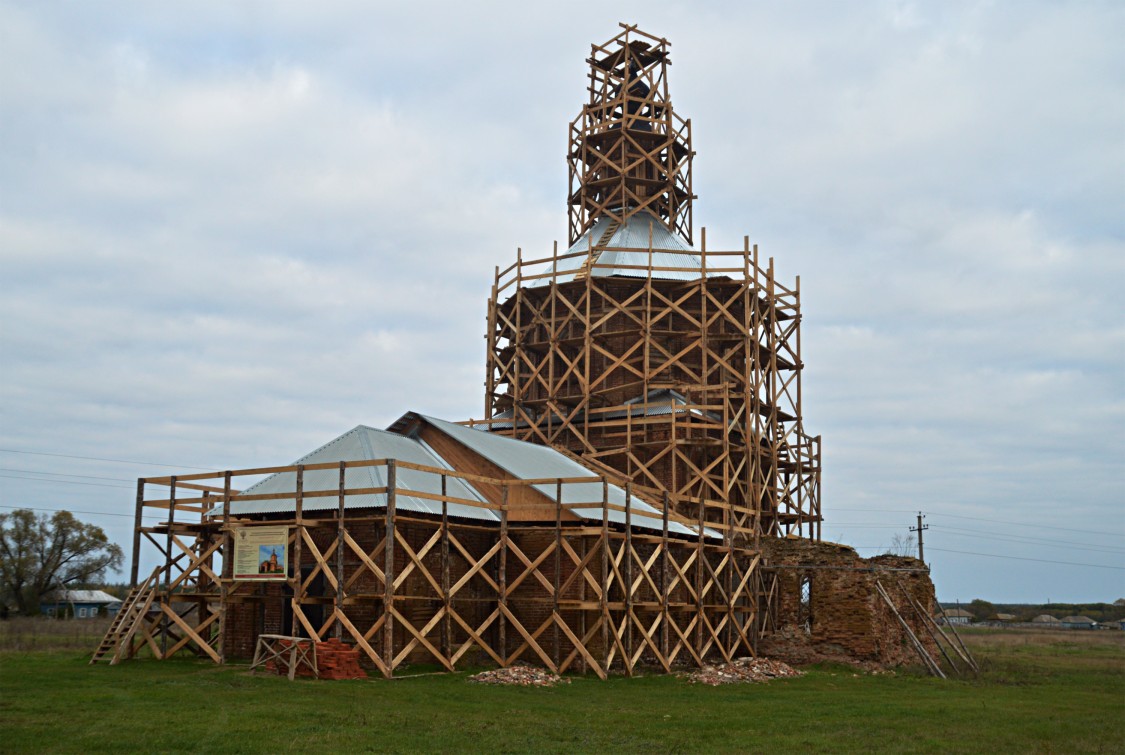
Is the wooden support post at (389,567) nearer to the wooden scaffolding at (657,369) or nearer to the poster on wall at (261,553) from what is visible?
the poster on wall at (261,553)

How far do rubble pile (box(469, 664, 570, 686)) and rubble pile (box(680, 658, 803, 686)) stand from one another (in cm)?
361

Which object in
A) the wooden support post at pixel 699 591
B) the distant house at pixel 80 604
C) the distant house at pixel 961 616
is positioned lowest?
the distant house at pixel 961 616

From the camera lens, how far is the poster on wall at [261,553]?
23.2 metres

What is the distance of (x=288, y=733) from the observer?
48.1 feet

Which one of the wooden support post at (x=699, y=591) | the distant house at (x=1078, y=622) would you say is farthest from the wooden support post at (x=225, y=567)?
the distant house at (x=1078, y=622)

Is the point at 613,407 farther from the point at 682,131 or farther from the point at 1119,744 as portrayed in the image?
the point at 1119,744

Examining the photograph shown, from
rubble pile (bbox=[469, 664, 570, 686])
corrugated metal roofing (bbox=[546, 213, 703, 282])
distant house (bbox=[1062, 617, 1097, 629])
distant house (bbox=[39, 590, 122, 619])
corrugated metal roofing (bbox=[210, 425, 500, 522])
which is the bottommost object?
distant house (bbox=[1062, 617, 1097, 629])

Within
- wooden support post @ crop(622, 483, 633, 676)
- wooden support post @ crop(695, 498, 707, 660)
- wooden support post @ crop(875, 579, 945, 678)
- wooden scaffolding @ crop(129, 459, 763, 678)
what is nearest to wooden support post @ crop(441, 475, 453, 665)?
wooden scaffolding @ crop(129, 459, 763, 678)

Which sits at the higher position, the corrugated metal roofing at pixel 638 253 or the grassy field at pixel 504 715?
the corrugated metal roofing at pixel 638 253

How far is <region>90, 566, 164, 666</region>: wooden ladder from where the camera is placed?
2420 centimetres

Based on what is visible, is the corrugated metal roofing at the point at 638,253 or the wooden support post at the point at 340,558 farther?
the corrugated metal roofing at the point at 638,253

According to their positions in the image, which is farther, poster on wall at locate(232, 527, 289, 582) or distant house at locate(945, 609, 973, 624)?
distant house at locate(945, 609, 973, 624)

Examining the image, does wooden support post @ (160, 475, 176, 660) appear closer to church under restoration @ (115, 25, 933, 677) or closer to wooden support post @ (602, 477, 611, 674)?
church under restoration @ (115, 25, 933, 677)

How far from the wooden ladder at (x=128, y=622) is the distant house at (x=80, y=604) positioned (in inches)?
1519
